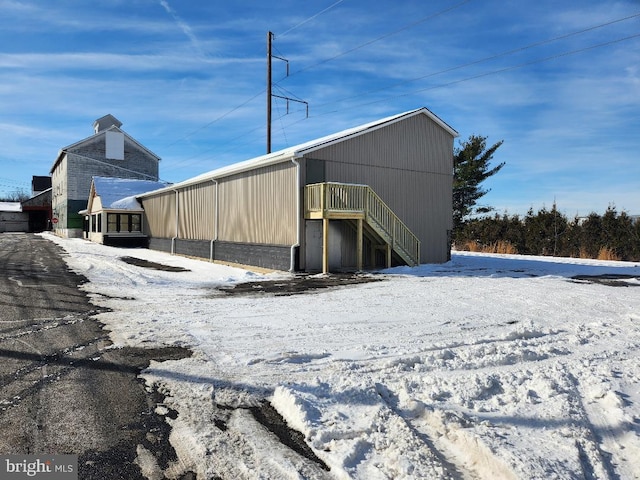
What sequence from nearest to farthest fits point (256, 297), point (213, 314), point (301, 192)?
1. point (213, 314)
2. point (256, 297)
3. point (301, 192)

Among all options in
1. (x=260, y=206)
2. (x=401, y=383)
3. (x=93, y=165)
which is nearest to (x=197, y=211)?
(x=260, y=206)

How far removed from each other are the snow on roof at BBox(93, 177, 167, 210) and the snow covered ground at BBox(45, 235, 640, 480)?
76.0 feet

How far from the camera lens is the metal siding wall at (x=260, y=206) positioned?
14.3 metres

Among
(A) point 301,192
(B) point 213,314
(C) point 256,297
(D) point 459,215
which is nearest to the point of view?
(B) point 213,314

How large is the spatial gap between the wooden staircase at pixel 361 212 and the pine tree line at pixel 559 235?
487 inches

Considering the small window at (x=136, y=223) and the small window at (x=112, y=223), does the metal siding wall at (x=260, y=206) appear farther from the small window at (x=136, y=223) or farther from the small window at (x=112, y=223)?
the small window at (x=112, y=223)

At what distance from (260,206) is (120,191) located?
20717 millimetres

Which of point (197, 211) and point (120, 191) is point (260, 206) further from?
point (120, 191)

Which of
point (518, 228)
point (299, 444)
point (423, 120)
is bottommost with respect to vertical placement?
point (299, 444)

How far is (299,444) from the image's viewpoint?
3.09 m

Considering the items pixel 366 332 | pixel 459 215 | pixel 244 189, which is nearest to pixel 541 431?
pixel 366 332

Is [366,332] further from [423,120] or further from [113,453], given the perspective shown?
[423,120]

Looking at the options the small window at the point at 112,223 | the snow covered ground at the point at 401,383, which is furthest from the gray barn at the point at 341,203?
the small window at the point at 112,223

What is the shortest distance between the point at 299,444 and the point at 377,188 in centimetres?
1374
